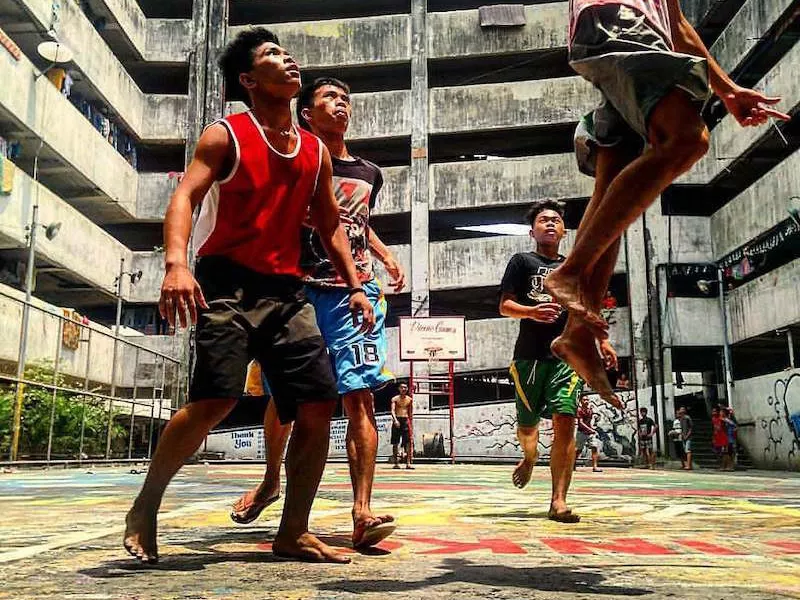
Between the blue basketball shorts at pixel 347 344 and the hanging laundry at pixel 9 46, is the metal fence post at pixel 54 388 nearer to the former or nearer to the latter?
the blue basketball shorts at pixel 347 344

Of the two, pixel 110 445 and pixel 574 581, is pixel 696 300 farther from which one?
pixel 574 581

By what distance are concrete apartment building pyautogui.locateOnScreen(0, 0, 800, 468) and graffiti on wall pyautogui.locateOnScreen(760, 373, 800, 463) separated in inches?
6.7

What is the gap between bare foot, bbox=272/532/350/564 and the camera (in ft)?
7.43

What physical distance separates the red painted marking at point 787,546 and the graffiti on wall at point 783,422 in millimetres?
15061

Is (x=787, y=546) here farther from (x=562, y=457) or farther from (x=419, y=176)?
(x=419, y=176)

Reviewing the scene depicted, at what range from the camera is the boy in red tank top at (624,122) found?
6.67ft

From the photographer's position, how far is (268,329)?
2.40 meters

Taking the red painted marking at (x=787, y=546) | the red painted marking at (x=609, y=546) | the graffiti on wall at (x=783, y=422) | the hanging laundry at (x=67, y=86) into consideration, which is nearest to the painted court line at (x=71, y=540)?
the red painted marking at (x=609, y=546)

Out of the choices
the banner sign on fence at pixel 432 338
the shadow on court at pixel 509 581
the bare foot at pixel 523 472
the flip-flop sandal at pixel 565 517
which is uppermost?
the banner sign on fence at pixel 432 338

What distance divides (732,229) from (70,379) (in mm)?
17843

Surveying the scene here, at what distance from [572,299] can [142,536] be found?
1.38m

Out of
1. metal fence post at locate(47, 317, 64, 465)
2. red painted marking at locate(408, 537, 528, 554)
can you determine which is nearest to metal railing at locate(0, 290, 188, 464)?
metal fence post at locate(47, 317, 64, 465)

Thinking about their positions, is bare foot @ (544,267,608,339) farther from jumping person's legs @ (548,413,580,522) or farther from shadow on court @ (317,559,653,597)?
jumping person's legs @ (548,413,580,522)

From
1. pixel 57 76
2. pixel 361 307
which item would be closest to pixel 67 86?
pixel 57 76
